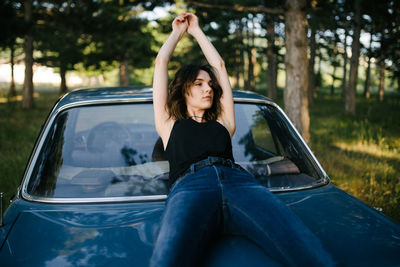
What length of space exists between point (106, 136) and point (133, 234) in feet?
4.66

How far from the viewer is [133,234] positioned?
1547 mm

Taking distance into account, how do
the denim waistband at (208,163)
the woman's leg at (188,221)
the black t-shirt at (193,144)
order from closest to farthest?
the woman's leg at (188,221)
the denim waistband at (208,163)
the black t-shirt at (193,144)

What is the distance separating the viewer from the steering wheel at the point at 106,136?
2.68 m

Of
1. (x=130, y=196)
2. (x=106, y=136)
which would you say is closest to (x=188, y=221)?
(x=130, y=196)

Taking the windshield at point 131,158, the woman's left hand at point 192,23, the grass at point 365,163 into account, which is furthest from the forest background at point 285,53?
the woman's left hand at point 192,23

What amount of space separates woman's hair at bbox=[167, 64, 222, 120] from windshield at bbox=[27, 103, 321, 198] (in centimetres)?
21

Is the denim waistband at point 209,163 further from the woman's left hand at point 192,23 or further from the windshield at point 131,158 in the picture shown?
the woman's left hand at point 192,23

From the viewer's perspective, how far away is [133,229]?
159cm

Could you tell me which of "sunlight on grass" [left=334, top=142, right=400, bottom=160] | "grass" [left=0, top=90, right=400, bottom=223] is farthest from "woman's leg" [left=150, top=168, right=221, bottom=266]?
"sunlight on grass" [left=334, top=142, right=400, bottom=160]

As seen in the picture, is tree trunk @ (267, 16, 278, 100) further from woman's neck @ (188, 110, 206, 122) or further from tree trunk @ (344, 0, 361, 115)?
woman's neck @ (188, 110, 206, 122)

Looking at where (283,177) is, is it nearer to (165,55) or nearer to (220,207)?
(220,207)

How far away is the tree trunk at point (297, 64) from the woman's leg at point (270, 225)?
4223 millimetres

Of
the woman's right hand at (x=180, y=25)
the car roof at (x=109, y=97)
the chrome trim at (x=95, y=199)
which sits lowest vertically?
the chrome trim at (x=95, y=199)

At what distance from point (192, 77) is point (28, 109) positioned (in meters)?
15.9
